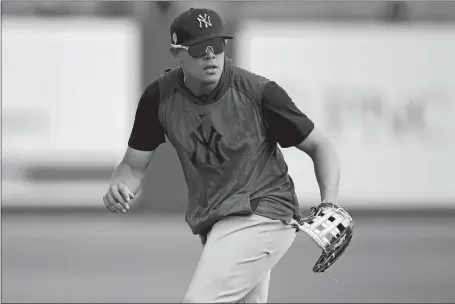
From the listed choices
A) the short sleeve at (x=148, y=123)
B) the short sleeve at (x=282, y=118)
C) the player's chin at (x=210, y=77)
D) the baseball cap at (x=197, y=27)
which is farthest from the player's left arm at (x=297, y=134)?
the short sleeve at (x=148, y=123)

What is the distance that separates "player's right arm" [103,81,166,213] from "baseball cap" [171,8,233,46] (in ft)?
1.07

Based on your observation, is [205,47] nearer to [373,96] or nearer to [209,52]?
[209,52]

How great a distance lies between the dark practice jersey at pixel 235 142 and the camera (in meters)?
5.04

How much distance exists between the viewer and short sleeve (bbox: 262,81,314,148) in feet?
16.5

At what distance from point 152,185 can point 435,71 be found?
4.29m

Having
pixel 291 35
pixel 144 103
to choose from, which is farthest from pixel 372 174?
pixel 144 103

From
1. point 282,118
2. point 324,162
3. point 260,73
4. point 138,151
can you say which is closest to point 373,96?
point 260,73

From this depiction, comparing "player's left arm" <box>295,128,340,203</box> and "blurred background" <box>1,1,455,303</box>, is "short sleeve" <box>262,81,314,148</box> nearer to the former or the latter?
"player's left arm" <box>295,128,340,203</box>

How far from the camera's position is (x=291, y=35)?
15148mm

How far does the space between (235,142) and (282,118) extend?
0.25 meters

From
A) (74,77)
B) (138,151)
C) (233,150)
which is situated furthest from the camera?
(74,77)

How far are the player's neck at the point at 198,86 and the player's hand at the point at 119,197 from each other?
1.89 ft

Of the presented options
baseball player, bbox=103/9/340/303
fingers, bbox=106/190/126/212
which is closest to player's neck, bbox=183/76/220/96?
baseball player, bbox=103/9/340/303

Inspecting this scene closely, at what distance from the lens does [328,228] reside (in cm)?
495
